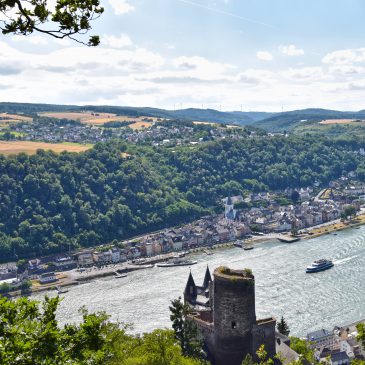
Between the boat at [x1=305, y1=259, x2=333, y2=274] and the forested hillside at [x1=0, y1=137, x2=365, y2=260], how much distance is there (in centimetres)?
3730

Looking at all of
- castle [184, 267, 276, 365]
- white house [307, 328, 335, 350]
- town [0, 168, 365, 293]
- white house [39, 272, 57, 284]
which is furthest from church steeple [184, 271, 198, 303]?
white house [39, 272, 57, 284]

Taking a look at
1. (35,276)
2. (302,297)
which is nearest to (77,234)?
(35,276)

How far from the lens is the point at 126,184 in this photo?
114 m

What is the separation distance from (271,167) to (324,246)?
61874 millimetres

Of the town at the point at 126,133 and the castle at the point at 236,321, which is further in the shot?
the town at the point at 126,133

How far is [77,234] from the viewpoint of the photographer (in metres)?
93.1

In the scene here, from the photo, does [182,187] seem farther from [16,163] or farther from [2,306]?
[2,306]

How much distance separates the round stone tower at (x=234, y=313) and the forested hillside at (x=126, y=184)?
61.0 metres

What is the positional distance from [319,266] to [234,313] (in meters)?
46.6

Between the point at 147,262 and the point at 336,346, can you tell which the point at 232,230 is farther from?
the point at 336,346

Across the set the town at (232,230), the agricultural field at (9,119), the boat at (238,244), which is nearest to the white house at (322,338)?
the town at (232,230)

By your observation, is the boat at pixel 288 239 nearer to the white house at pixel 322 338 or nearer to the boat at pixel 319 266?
the boat at pixel 319 266

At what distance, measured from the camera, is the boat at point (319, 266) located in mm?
71062

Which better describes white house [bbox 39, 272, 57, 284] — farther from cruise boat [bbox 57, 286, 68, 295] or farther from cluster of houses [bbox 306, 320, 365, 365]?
cluster of houses [bbox 306, 320, 365, 365]
